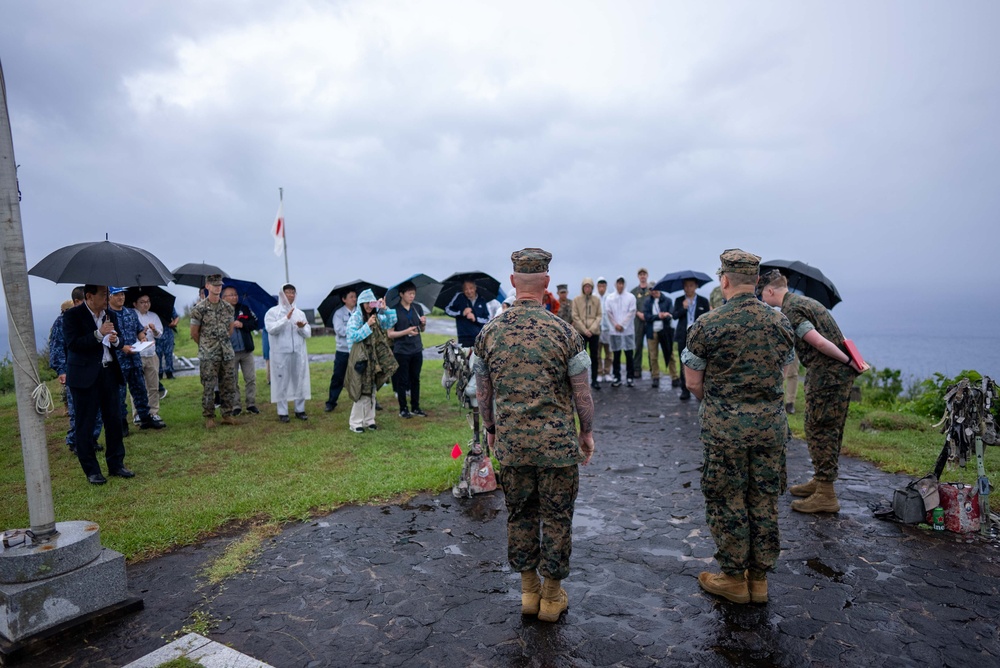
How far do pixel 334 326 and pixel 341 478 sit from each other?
3664mm

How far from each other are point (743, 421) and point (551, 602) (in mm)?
1724

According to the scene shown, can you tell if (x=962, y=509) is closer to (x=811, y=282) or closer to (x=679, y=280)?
(x=811, y=282)

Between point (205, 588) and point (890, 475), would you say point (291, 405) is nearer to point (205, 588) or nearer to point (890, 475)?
point (205, 588)

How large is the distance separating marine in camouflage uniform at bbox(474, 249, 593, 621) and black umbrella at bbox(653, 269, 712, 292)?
27.5 feet

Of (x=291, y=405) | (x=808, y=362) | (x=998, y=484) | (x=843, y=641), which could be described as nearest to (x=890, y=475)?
(x=998, y=484)

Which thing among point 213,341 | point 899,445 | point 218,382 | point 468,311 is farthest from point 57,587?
point 899,445

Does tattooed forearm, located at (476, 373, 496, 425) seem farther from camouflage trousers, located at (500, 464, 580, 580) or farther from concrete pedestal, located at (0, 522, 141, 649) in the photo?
concrete pedestal, located at (0, 522, 141, 649)

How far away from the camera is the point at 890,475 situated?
682cm

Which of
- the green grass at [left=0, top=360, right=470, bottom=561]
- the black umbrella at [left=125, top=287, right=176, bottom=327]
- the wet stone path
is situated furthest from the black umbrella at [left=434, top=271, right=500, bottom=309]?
the wet stone path

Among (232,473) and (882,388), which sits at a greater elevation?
(882,388)

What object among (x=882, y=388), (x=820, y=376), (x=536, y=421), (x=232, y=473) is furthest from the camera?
(x=882, y=388)

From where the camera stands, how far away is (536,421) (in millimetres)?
3799

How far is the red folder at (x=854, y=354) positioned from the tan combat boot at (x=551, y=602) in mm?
3284

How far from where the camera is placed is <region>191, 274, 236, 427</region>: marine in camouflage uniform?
9086mm
